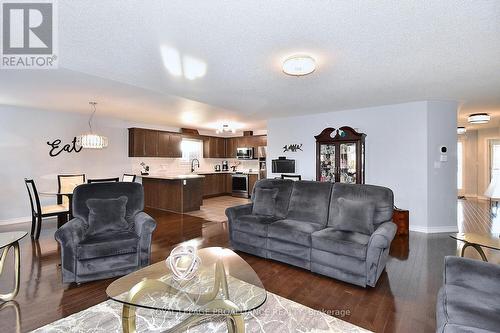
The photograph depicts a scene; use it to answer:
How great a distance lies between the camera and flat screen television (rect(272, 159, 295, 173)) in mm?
6391

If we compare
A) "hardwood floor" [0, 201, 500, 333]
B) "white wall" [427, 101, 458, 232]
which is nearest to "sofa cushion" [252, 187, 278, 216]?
"hardwood floor" [0, 201, 500, 333]

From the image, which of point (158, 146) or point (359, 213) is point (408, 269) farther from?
point (158, 146)

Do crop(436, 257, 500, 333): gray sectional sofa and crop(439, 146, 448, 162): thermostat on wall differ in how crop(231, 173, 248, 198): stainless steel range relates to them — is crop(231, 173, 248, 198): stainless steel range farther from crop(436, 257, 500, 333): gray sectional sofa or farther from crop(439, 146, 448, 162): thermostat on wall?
crop(436, 257, 500, 333): gray sectional sofa

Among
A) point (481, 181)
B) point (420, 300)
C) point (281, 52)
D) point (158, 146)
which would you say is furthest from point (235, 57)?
point (481, 181)

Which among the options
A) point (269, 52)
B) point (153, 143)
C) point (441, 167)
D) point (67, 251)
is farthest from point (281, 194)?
point (153, 143)

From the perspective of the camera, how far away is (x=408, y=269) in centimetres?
307

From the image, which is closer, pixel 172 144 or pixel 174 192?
pixel 174 192

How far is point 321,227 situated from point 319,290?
2.85 ft

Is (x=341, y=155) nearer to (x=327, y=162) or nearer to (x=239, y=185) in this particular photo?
(x=327, y=162)

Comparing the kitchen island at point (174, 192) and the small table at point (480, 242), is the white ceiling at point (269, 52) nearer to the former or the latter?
the small table at point (480, 242)

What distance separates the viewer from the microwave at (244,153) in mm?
8984

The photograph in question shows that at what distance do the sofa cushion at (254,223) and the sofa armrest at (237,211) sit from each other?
80mm

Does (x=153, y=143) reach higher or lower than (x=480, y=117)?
lower

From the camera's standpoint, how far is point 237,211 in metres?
3.80
